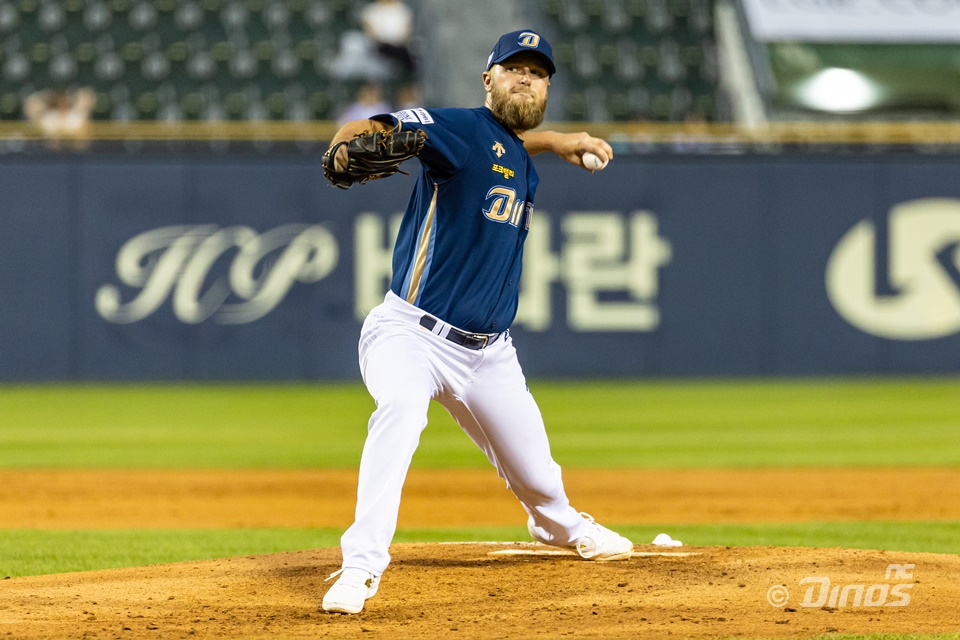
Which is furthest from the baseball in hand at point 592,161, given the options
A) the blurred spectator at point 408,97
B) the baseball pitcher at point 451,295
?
the blurred spectator at point 408,97

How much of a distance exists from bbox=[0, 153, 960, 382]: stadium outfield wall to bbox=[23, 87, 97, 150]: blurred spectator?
0.32 meters

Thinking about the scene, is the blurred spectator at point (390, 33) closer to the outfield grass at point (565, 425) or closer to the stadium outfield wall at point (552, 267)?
the stadium outfield wall at point (552, 267)

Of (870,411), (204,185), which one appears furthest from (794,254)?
(204,185)

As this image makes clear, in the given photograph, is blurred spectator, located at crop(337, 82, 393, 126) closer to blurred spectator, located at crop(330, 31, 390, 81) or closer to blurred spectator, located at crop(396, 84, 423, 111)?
blurred spectator, located at crop(396, 84, 423, 111)

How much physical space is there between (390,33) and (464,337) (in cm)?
1266

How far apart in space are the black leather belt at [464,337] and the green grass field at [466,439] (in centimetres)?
196

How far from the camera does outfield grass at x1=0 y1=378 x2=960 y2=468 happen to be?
970 centimetres

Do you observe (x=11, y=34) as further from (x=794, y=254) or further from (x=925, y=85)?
(x=925, y=85)

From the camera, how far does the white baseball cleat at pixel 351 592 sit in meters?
4.29

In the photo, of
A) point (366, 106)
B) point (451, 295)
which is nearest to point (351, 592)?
point (451, 295)

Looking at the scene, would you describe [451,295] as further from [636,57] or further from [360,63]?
[636,57]

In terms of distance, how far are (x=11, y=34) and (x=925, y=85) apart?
11.1 meters

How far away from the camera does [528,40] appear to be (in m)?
4.61

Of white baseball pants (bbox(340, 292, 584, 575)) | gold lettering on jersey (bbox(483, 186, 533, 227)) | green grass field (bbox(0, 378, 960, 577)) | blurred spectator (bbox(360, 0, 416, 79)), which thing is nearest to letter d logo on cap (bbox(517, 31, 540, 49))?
gold lettering on jersey (bbox(483, 186, 533, 227))
